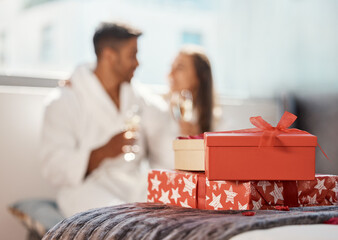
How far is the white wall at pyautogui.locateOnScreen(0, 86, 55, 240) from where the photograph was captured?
7.40 feet

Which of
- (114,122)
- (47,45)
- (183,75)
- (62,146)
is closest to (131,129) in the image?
(114,122)

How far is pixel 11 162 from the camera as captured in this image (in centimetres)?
227

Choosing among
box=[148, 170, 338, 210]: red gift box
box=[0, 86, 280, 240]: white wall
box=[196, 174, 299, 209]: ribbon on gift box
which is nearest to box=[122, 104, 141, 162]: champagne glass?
box=[0, 86, 280, 240]: white wall

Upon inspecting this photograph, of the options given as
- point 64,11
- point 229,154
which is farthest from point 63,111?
point 229,154

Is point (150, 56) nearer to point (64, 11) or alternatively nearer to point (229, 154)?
point (64, 11)

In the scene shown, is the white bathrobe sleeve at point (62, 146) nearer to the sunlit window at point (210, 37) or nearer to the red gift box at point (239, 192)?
the sunlit window at point (210, 37)

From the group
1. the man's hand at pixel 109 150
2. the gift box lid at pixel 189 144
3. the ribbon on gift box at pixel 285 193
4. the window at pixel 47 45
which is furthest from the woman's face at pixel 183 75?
the ribbon on gift box at pixel 285 193

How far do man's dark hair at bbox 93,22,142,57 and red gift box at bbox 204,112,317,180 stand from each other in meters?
1.34

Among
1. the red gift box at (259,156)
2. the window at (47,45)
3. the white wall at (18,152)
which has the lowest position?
the white wall at (18,152)

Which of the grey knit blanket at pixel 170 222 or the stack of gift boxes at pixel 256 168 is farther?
the stack of gift boxes at pixel 256 168

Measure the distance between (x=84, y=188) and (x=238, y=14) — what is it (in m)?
1.40

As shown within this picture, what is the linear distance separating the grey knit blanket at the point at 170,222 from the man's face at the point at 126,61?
119 centimetres

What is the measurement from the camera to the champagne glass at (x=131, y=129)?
2.07 metres

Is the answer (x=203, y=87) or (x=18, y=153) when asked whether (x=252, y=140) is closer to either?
(x=203, y=87)
